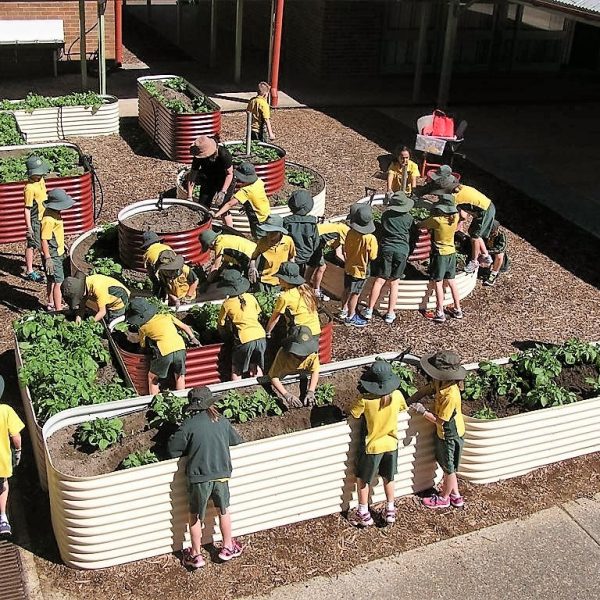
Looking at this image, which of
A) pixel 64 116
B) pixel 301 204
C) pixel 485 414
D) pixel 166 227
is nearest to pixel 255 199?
pixel 301 204

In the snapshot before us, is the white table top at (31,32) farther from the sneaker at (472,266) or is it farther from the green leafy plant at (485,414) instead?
the green leafy plant at (485,414)

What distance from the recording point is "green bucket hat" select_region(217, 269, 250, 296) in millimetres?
8117

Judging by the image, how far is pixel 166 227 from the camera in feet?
37.1

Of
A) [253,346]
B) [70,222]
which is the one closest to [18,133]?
[70,222]

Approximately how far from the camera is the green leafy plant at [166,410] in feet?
24.3

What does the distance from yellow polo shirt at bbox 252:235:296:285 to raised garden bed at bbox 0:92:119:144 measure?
24.8 ft

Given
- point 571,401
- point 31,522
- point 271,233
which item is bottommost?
point 31,522

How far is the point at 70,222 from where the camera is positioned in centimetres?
1248

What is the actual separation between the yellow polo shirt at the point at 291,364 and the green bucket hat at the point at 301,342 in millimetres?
85

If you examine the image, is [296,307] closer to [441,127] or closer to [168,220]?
[168,220]

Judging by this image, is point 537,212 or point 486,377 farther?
point 537,212

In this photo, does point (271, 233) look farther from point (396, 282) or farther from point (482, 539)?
point (482, 539)

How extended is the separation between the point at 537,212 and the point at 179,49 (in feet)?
46.3

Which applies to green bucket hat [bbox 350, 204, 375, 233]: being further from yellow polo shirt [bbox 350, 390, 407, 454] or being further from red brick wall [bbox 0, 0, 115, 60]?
red brick wall [bbox 0, 0, 115, 60]
